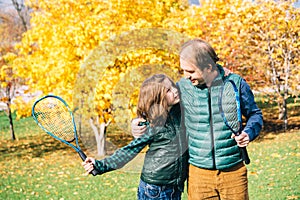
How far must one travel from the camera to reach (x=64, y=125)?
10.2ft

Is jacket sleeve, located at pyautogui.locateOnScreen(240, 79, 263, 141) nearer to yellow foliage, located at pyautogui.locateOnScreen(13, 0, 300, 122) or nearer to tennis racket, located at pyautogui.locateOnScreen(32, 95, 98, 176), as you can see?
tennis racket, located at pyautogui.locateOnScreen(32, 95, 98, 176)

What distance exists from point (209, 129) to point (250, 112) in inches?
12.1

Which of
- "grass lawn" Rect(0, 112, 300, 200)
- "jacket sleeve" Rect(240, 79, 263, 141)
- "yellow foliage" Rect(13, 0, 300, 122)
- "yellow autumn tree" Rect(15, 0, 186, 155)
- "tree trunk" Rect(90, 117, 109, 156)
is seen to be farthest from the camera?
"tree trunk" Rect(90, 117, 109, 156)

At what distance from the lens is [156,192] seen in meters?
2.68

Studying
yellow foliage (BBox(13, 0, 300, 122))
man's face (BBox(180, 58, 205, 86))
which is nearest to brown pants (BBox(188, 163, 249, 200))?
man's face (BBox(180, 58, 205, 86))

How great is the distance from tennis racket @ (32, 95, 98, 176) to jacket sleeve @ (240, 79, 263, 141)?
1.22m

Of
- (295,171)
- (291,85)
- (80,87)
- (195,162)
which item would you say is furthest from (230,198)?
(291,85)

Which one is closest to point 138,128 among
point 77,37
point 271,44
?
point 77,37

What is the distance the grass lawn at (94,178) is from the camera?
5.66 metres

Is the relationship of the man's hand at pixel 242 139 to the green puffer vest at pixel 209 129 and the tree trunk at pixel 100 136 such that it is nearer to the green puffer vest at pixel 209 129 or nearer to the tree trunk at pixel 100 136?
the green puffer vest at pixel 209 129

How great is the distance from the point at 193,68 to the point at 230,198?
0.93 metres

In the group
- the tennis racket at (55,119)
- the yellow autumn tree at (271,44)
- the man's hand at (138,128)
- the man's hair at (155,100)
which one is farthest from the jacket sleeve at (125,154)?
the yellow autumn tree at (271,44)

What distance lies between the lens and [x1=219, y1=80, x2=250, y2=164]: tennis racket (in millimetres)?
2543

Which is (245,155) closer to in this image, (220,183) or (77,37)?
(220,183)
